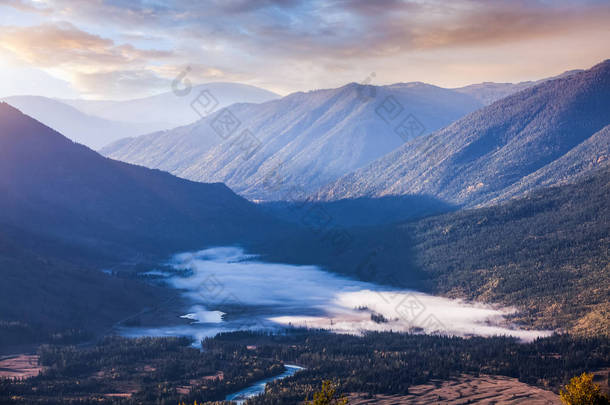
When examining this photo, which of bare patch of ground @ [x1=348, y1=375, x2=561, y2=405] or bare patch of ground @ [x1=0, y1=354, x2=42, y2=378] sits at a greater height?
bare patch of ground @ [x1=0, y1=354, x2=42, y2=378]

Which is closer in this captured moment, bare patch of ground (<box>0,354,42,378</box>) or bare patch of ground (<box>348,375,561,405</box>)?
bare patch of ground (<box>348,375,561,405</box>)

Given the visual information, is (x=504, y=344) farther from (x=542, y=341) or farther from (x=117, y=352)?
(x=117, y=352)

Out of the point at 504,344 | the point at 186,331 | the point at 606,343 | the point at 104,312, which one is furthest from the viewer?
the point at 104,312

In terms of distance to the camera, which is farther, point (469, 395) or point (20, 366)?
point (20, 366)

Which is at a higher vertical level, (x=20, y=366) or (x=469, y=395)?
(x=20, y=366)

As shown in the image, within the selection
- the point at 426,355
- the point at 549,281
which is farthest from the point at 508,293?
the point at 426,355
